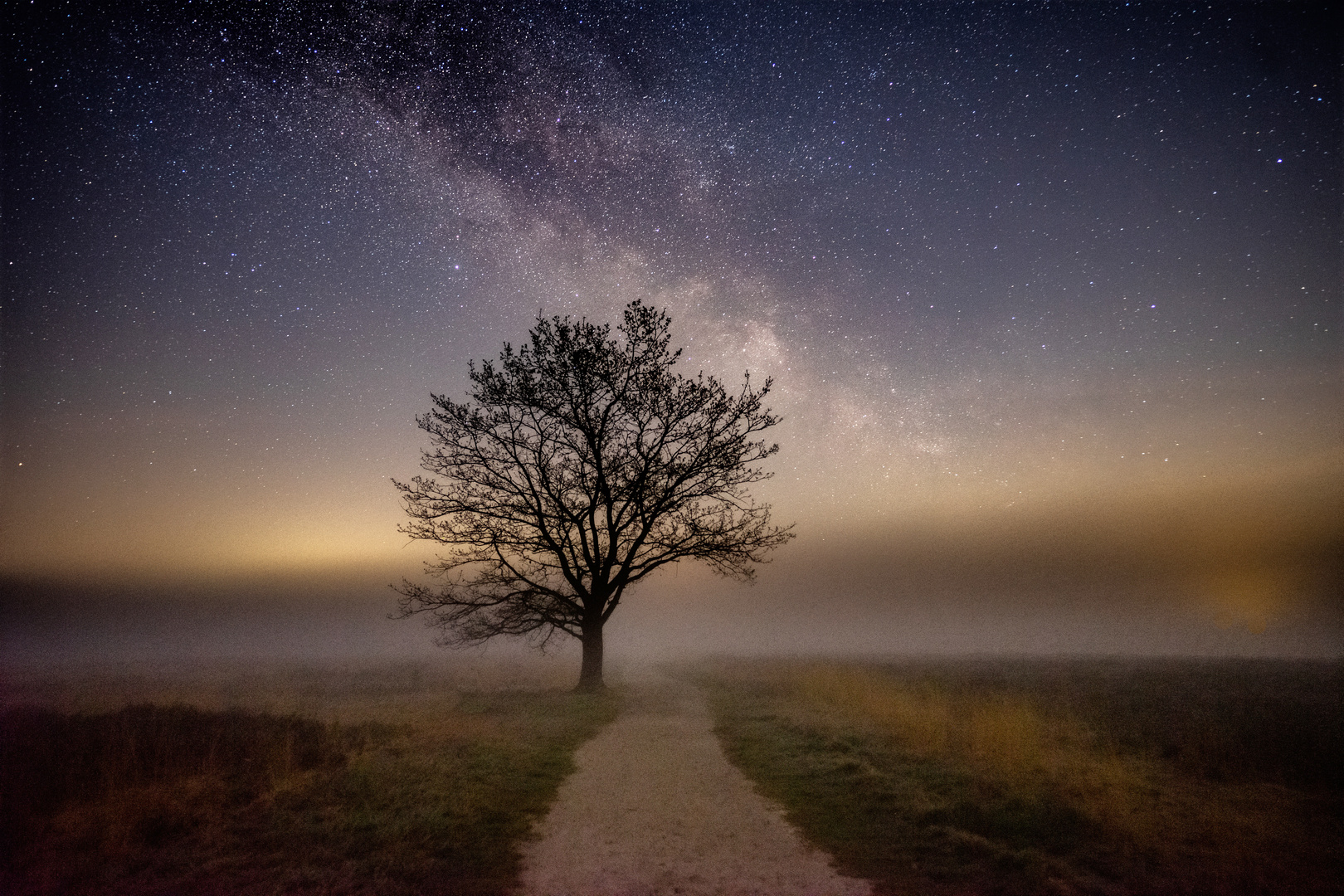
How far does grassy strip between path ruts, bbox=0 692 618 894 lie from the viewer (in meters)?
5.55

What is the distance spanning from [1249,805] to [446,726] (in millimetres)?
13165

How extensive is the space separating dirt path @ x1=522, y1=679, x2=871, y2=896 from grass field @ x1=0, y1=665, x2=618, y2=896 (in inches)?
17.4

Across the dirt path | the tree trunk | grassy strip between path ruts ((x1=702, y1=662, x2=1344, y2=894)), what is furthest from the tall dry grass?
the tree trunk

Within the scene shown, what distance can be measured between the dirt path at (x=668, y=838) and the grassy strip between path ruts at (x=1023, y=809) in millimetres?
488

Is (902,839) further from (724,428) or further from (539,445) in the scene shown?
(539,445)

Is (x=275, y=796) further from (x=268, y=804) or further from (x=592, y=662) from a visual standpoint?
(x=592, y=662)

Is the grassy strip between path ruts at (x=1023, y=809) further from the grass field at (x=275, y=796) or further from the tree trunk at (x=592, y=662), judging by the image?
the tree trunk at (x=592, y=662)

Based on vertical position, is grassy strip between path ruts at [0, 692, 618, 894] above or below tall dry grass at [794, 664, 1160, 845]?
above

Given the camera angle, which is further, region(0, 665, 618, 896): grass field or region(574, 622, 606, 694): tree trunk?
region(574, 622, 606, 694): tree trunk

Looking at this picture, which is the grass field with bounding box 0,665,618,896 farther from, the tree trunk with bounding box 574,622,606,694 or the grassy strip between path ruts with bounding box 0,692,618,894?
the tree trunk with bounding box 574,622,606,694

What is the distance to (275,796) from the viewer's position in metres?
7.62

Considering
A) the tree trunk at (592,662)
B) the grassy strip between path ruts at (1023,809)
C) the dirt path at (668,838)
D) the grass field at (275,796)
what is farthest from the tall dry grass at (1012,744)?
the tree trunk at (592,662)

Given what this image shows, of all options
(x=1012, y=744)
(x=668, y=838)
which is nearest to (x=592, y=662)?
(x=1012, y=744)

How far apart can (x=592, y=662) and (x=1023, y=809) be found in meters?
14.2
